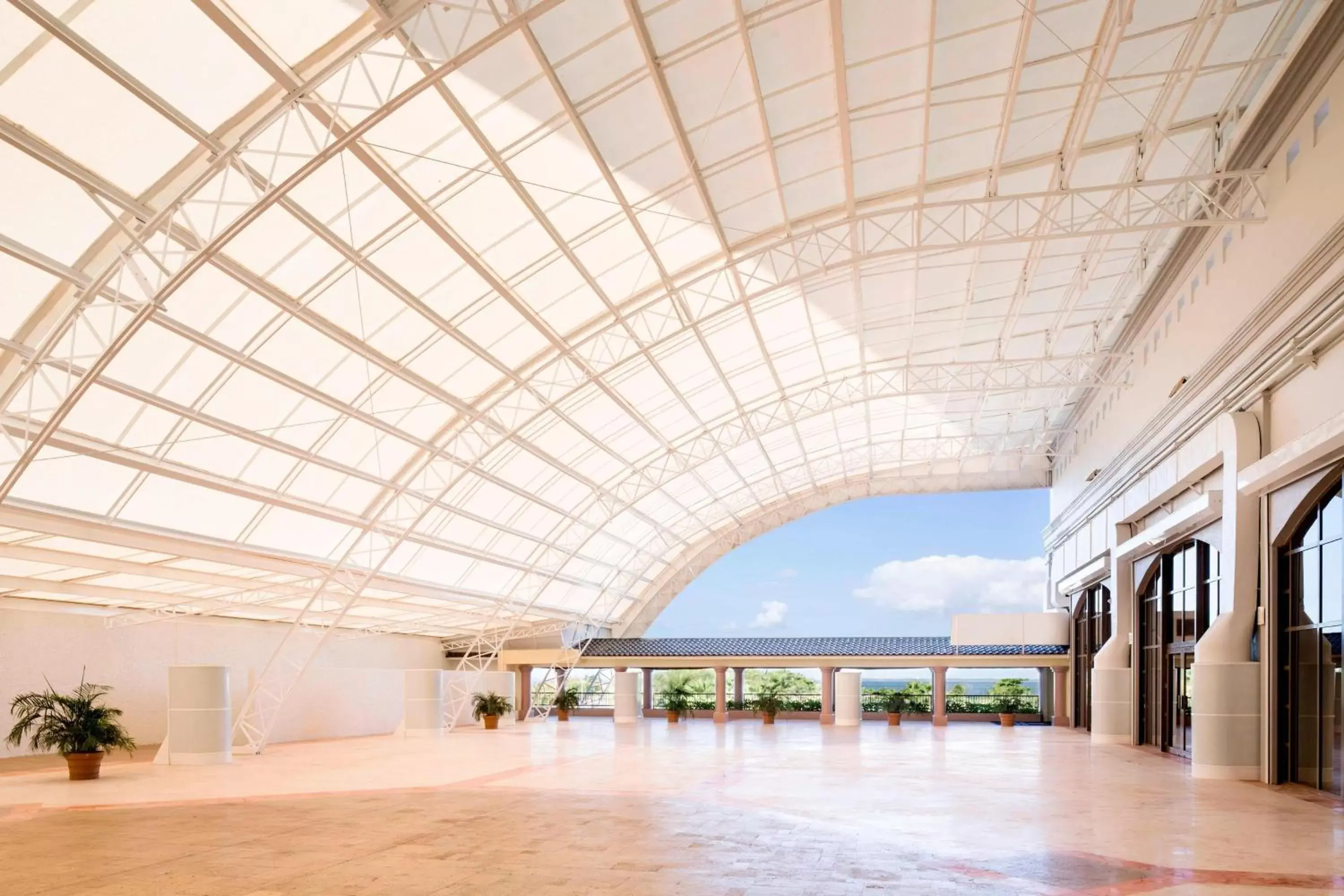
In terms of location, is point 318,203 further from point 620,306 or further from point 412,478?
point 412,478

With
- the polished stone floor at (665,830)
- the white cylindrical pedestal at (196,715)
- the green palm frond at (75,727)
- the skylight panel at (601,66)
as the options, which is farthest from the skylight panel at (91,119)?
the white cylindrical pedestal at (196,715)

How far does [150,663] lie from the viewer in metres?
40.6

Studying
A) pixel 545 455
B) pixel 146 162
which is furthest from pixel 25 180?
pixel 545 455

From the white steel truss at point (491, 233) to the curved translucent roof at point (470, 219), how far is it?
10 centimetres

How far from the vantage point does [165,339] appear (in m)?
25.6

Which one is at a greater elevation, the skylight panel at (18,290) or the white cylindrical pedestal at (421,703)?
the skylight panel at (18,290)

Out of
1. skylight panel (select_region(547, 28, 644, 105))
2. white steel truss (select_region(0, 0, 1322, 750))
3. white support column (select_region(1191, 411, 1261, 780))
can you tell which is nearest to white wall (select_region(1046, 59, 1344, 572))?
white support column (select_region(1191, 411, 1261, 780))

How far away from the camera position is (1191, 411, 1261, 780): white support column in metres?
25.5

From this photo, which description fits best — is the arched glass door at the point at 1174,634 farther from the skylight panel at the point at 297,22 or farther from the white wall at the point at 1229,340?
the skylight panel at the point at 297,22

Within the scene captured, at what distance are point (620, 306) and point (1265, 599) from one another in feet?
59.2

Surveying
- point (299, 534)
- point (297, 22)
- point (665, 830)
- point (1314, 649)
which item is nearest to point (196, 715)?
point (299, 534)

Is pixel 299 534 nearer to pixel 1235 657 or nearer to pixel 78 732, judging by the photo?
pixel 78 732

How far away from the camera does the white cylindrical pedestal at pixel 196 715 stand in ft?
106

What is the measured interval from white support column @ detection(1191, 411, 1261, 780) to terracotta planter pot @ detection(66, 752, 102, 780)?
25.8m
